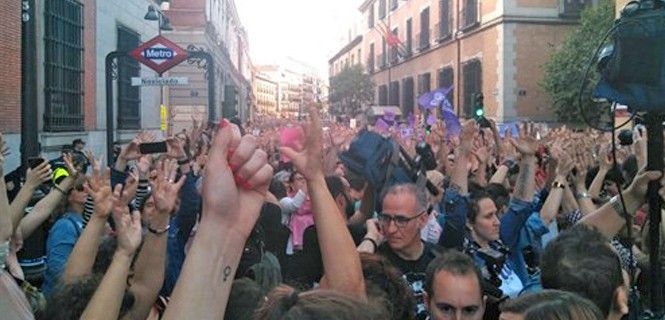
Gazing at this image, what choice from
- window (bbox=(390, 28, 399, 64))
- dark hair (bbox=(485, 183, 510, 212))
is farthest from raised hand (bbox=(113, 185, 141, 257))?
window (bbox=(390, 28, 399, 64))

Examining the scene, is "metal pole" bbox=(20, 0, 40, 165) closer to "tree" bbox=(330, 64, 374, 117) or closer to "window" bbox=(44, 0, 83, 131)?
"window" bbox=(44, 0, 83, 131)

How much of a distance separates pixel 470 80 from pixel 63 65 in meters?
20.7

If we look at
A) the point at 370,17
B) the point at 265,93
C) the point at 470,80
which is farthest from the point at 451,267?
the point at 265,93

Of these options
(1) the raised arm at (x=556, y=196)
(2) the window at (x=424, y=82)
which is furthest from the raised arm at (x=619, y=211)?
(2) the window at (x=424, y=82)

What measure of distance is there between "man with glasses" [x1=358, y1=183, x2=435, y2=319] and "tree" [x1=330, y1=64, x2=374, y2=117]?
5368cm

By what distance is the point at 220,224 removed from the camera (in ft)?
5.98

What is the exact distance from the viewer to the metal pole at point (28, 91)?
320 inches

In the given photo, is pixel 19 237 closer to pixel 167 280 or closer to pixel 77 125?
pixel 167 280

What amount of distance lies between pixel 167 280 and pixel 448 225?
185cm

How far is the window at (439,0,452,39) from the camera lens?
119 feet

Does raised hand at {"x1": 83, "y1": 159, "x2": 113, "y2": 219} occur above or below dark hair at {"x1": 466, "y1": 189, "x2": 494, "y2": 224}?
above

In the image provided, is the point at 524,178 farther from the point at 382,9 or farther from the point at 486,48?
the point at 382,9

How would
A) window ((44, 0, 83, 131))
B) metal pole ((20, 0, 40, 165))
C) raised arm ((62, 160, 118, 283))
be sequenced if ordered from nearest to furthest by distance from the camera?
raised arm ((62, 160, 118, 283)) → metal pole ((20, 0, 40, 165)) → window ((44, 0, 83, 131))

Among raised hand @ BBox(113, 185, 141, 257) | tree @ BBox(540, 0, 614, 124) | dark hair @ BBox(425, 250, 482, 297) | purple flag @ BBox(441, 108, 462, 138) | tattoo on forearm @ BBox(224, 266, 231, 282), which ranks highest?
tree @ BBox(540, 0, 614, 124)
